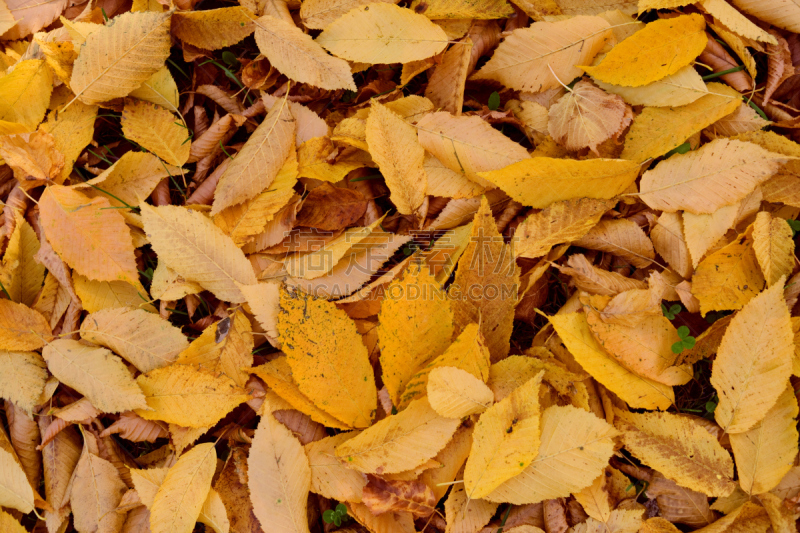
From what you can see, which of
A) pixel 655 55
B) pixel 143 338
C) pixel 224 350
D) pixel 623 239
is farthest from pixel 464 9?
pixel 143 338

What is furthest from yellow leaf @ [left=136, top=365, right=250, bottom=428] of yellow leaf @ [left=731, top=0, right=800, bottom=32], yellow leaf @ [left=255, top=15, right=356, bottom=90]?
yellow leaf @ [left=731, top=0, right=800, bottom=32]

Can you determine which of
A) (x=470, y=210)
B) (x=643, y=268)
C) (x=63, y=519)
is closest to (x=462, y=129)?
(x=470, y=210)

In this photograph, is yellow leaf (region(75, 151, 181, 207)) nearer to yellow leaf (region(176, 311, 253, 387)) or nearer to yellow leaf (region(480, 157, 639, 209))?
yellow leaf (region(176, 311, 253, 387))

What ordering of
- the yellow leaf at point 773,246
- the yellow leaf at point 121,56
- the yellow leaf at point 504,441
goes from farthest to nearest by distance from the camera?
the yellow leaf at point 121,56, the yellow leaf at point 773,246, the yellow leaf at point 504,441

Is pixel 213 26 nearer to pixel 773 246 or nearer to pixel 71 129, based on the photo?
pixel 71 129

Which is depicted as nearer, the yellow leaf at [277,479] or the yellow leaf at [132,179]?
the yellow leaf at [277,479]

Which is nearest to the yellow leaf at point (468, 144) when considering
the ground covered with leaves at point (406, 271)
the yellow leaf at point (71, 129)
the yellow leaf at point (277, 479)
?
the ground covered with leaves at point (406, 271)

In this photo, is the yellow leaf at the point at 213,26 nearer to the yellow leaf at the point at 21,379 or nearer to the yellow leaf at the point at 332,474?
the yellow leaf at the point at 21,379

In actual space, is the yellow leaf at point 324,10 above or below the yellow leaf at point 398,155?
above
